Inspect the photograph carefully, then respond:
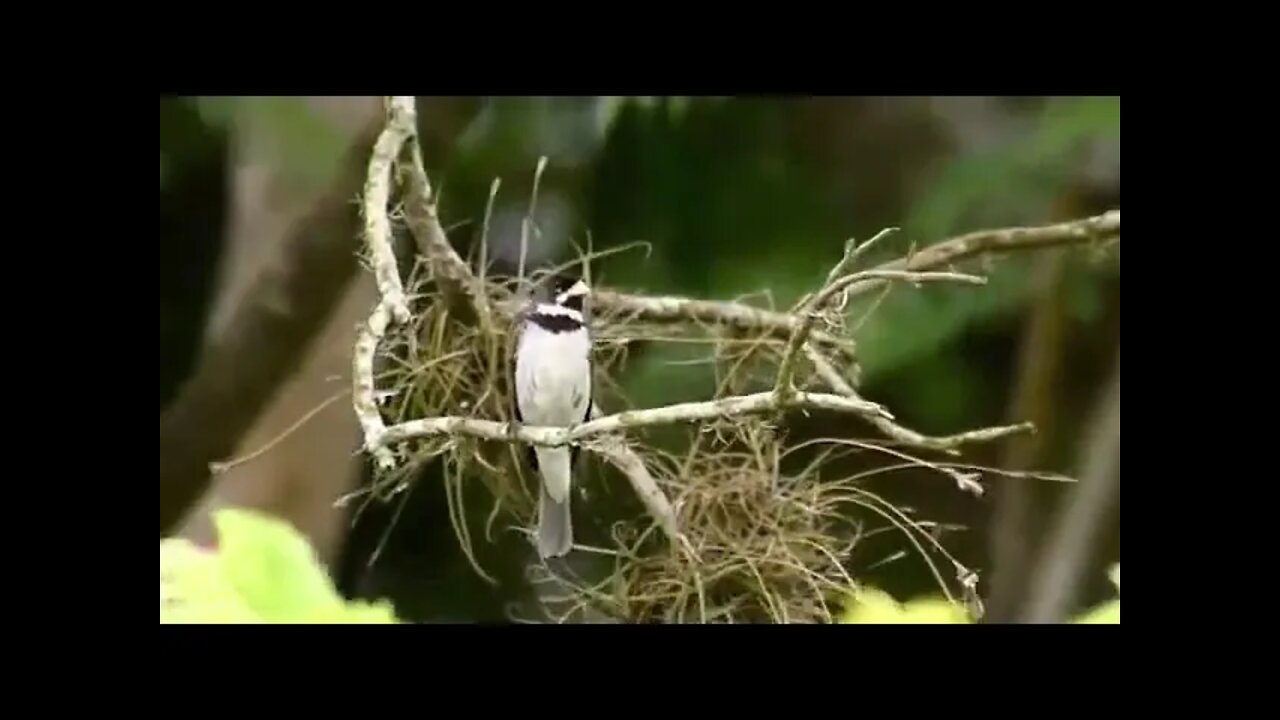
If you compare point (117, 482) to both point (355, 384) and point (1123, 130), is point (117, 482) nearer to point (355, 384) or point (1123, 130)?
point (355, 384)

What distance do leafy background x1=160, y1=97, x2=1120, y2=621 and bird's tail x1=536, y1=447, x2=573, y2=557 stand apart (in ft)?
0.12

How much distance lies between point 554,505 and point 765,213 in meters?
0.43

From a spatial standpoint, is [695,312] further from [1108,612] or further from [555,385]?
[1108,612]

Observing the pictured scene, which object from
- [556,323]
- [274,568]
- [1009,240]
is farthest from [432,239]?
[1009,240]

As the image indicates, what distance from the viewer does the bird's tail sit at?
4.94ft

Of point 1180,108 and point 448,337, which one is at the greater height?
point 1180,108

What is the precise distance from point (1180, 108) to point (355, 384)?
99cm

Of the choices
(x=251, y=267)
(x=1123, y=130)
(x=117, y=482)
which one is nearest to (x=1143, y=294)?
(x=1123, y=130)

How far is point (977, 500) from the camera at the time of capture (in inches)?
59.2

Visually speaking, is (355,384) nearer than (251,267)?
Yes

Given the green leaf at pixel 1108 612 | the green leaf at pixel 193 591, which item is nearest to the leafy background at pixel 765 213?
the green leaf at pixel 1108 612

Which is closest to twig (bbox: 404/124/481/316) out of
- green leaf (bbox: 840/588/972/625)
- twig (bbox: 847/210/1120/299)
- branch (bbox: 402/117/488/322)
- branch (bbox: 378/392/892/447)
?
branch (bbox: 402/117/488/322)

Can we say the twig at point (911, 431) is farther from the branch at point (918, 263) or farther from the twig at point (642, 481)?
the twig at point (642, 481)

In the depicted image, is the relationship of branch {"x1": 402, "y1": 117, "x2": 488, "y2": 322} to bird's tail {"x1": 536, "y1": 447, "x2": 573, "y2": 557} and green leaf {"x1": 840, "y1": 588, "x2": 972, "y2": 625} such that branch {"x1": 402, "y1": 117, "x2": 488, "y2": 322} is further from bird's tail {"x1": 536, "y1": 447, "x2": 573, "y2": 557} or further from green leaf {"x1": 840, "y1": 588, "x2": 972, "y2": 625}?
green leaf {"x1": 840, "y1": 588, "x2": 972, "y2": 625}
